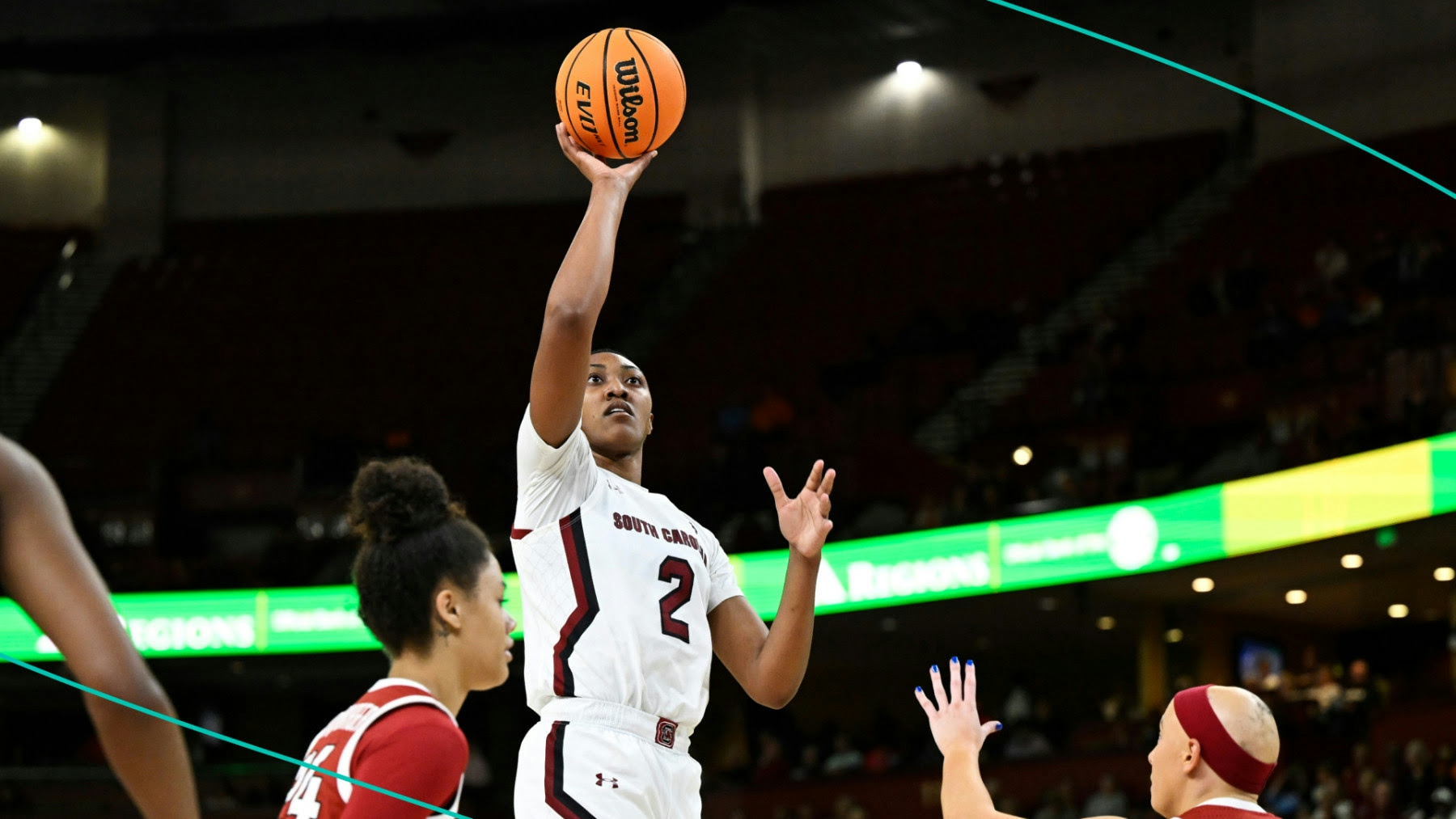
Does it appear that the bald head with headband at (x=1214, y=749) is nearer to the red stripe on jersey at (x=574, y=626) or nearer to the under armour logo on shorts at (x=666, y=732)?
the under armour logo on shorts at (x=666, y=732)

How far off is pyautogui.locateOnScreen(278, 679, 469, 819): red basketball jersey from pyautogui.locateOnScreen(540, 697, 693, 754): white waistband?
57 centimetres

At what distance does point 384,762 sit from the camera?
7.40ft

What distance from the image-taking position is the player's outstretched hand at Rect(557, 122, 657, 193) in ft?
9.42

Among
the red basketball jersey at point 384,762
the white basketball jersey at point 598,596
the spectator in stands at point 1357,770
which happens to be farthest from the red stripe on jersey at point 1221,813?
the spectator in stands at point 1357,770

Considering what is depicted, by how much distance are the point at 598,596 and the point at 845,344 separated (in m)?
14.2

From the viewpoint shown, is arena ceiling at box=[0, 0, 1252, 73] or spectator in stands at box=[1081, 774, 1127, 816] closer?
spectator in stands at box=[1081, 774, 1127, 816]

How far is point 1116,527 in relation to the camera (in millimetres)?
12484

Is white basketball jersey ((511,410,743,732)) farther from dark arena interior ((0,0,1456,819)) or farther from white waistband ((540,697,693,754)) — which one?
dark arena interior ((0,0,1456,819))

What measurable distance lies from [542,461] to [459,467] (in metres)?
→ 13.4

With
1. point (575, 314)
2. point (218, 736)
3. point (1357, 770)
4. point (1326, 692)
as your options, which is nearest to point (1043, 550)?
point (1326, 692)

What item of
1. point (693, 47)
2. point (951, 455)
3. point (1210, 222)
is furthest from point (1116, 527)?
point (693, 47)

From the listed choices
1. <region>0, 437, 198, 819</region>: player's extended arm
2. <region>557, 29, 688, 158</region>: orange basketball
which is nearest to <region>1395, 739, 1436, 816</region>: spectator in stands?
<region>557, 29, 688, 158</region>: orange basketball

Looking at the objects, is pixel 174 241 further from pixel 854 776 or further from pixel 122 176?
pixel 854 776

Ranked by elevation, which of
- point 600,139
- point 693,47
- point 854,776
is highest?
point 693,47
